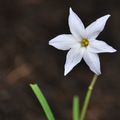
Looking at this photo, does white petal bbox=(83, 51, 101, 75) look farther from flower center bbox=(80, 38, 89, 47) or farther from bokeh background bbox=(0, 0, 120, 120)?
bokeh background bbox=(0, 0, 120, 120)

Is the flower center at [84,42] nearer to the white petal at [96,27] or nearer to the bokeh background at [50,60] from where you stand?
the white petal at [96,27]

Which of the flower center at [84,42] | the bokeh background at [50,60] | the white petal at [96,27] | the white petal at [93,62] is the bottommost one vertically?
the bokeh background at [50,60]

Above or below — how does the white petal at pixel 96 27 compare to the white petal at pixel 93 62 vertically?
above

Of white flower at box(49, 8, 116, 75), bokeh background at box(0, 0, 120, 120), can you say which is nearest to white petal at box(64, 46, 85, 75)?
white flower at box(49, 8, 116, 75)

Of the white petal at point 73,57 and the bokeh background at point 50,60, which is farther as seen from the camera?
the bokeh background at point 50,60

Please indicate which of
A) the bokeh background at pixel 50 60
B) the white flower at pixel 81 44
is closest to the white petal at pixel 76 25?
the white flower at pixel 81 44

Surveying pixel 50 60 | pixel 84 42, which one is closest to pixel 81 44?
pixel 84 42
